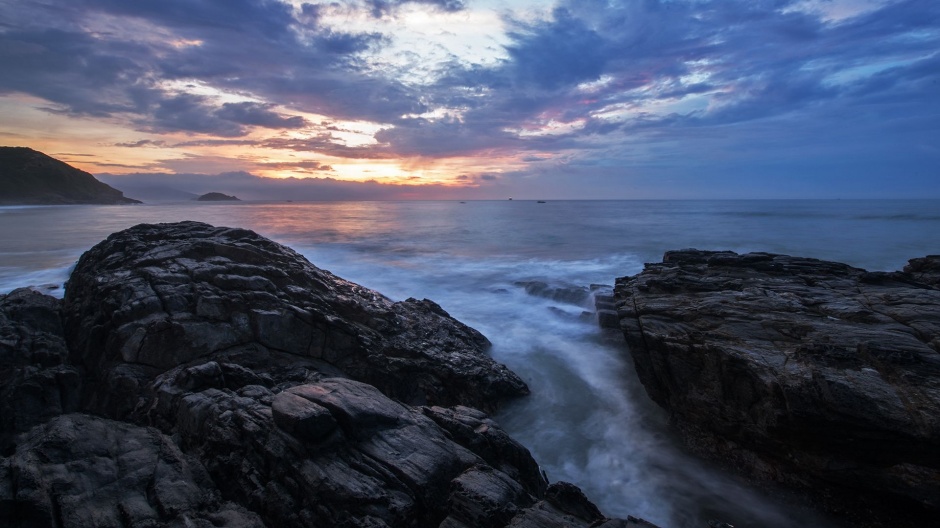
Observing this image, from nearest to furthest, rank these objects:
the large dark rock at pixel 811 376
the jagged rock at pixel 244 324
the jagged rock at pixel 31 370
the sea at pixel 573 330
Result: 1. the large dark rock at pixel 811 376
2. the jagged rock at pixel 31 370
3. the sea at pixel 573 330
4. the jagged rock at pixel 244 324

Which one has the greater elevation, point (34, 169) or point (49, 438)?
point (34, 169)

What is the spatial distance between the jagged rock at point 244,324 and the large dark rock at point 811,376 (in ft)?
13.6

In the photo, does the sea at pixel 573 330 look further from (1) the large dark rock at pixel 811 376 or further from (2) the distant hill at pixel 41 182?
(2) the distant hill at pixel 41 182

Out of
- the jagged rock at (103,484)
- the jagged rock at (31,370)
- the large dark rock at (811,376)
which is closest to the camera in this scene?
the jagged rock at (103,484)

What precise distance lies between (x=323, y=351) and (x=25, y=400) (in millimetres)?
5078

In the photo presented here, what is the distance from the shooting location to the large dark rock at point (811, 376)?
21.4ft

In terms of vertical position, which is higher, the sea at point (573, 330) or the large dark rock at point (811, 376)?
the large dark rock at point (811, 376)

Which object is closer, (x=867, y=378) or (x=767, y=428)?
(x=867, y=378)

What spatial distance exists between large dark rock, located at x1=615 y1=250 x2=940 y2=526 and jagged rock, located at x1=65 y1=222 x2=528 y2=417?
13.6ft

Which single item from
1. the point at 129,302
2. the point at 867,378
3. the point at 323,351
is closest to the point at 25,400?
the point at 129,302

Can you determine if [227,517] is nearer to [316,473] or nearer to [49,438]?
[316,473]

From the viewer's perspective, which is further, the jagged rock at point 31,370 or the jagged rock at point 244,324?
the jagged rock at point 244,324

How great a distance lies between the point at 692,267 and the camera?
1368cm

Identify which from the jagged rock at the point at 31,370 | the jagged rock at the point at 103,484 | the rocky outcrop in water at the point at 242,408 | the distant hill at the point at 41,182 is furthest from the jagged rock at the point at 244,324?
the distant hill at the point at 41,182
